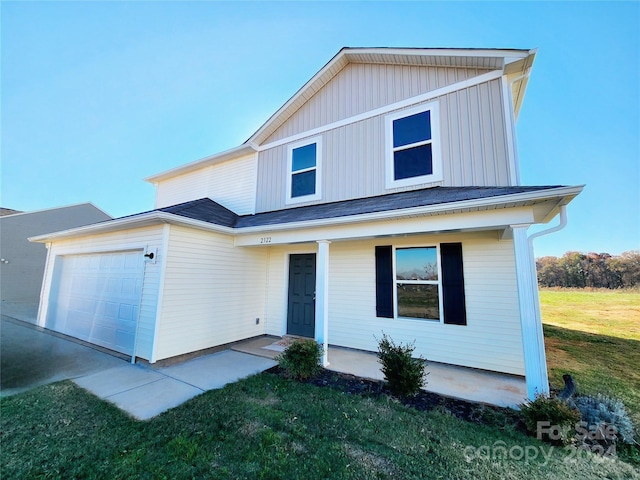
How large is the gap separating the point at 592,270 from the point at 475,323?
22608 millimetres

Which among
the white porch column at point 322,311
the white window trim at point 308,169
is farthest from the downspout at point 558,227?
the white window trim at point 308,169

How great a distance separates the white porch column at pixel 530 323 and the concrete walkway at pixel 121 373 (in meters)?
4.25

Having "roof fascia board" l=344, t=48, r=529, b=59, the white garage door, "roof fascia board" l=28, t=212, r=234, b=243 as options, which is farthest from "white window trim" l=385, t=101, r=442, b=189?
the white garage door

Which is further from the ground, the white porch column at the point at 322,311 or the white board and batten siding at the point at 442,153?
the white board and batten siding at the point at 442,153

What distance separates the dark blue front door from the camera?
22.4 feet

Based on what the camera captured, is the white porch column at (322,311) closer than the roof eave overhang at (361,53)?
No

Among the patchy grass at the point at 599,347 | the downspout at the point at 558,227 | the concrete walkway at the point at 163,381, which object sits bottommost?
the concrete walkway at the point at 163,381

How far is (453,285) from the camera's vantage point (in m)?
5.11

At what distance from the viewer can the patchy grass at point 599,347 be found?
417 cm

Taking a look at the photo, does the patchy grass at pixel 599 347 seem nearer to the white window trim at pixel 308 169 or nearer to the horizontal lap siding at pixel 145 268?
the white window trim at pixel 308 169

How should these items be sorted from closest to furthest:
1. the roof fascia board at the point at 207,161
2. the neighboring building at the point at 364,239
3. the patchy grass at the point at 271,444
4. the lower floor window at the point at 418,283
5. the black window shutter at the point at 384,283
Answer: the patchy grass at the point at 271,444 < the neighboring building at the point at 364,239 < the lower floor window at the point at 418,283 < the black window shutter at the point at 384,283 < the roof fascia board at the point at 207,161

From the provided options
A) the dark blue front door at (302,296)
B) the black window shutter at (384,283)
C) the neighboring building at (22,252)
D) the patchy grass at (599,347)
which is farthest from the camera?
the neighboring building at (22,252)

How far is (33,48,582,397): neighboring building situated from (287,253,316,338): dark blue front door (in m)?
0.04

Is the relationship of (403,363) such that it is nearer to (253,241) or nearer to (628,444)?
(628,444)
